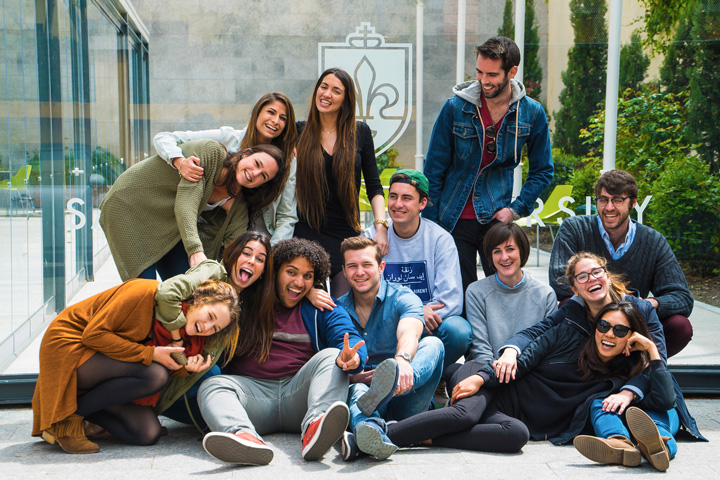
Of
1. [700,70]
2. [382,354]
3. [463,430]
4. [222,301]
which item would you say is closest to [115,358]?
[222,301]

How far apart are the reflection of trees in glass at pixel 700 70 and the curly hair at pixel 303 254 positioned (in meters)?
2.42

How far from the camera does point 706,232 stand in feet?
14.5

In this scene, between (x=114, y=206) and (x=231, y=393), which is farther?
(x=114, y=206)

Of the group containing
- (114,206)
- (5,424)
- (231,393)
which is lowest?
(5,424)

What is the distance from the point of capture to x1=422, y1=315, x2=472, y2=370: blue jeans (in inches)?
137

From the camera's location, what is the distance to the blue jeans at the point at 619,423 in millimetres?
2912

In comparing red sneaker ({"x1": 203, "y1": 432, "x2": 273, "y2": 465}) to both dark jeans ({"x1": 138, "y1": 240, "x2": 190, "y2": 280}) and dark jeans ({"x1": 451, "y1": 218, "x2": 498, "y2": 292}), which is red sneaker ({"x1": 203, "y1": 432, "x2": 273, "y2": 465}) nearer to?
dark jeans ({"x1": 138, "y1": 240, "x2": 190, "y2": 280})

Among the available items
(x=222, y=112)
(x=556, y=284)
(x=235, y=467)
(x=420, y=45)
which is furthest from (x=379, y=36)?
(x=235, y=467)

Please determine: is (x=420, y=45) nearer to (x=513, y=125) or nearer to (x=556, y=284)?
(x=513, y=125)

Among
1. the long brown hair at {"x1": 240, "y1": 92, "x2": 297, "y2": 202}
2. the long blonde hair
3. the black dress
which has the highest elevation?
the long brown hair at {"x1": 240, "y1": 92, "x2": 297, "y2": 202}

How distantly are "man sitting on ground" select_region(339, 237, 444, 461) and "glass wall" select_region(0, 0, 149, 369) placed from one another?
1.55 meters

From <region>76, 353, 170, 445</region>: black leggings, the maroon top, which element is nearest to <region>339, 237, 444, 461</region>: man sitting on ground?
the maroon top

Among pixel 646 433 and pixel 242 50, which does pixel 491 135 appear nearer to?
pixel 242 50

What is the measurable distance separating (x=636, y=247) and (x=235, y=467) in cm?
214
